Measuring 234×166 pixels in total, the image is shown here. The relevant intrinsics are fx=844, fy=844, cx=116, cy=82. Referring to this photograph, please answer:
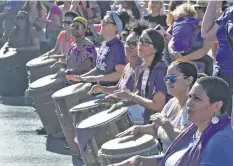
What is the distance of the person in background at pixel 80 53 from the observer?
9367 mm

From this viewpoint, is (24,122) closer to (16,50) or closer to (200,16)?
(16,50)

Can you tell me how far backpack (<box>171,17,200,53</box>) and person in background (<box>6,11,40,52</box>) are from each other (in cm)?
472

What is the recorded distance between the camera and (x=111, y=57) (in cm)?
859

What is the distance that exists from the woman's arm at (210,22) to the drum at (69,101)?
204cm

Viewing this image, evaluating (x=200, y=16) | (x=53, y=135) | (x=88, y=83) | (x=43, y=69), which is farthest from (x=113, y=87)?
(x=43, y=69)

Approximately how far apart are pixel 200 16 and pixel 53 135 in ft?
8.19

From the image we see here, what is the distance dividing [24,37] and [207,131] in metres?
8.59

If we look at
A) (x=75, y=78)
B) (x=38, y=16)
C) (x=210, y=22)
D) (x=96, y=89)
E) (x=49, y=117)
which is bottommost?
(x=49, y=117)

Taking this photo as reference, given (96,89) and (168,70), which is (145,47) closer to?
(96,89)

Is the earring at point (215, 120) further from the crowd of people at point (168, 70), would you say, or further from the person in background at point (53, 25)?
the person in background at point (53, 25)

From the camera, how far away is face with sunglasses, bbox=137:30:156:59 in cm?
705

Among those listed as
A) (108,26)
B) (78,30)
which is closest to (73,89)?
(108,26)

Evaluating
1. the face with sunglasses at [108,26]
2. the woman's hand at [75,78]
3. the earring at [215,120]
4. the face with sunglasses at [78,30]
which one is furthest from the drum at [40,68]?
the earring at [215,120]

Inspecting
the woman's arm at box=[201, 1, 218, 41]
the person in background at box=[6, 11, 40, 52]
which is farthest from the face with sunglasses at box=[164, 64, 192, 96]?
the person in background at box=[6, 11, 40, 52]
